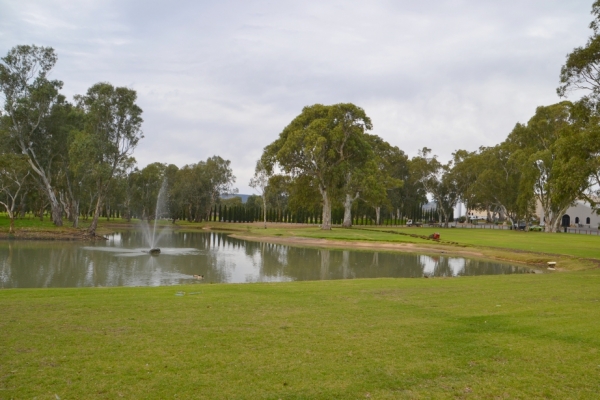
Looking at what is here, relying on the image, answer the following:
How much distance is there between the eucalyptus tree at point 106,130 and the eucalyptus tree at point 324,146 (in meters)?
17.9

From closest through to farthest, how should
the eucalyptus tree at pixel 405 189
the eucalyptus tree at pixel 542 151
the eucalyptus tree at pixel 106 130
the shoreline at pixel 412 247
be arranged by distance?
the shoreline at pixel 412 247
the eucalyptus tree at pixel 106 130
the eucalyptus tree at pixel 542 151
the eucalyptus tree at pixel 405 189

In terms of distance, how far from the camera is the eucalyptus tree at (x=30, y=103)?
47.9 metres

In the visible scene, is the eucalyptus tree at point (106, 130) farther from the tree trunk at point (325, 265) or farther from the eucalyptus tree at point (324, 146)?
the tree trunk at point (325, 265)

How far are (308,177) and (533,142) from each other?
35.9 meters

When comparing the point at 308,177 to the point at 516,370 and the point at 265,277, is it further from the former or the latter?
the point at 516,370

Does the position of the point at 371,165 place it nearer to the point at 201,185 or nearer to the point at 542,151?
the point at 542,151

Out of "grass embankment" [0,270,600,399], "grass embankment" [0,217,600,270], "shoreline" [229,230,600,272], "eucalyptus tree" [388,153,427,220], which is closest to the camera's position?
"grass embankment" [0,270,600,399]

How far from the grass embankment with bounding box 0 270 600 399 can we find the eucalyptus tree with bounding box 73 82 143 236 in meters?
37.4

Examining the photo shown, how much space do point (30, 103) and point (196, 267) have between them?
35.9m

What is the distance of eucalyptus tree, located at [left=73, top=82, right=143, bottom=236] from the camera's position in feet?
155

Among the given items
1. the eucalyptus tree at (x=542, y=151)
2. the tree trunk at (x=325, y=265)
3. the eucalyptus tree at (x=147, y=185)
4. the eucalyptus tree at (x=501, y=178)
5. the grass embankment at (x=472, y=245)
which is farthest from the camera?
the eucalyptus tree at (x=147, y=185)

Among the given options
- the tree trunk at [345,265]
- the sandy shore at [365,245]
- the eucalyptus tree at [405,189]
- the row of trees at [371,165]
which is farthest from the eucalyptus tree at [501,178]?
the tree trunk at [345,265]

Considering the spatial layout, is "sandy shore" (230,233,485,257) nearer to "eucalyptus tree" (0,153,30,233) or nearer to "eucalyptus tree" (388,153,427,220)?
"eucalyptus tree" (0,153,30,233)

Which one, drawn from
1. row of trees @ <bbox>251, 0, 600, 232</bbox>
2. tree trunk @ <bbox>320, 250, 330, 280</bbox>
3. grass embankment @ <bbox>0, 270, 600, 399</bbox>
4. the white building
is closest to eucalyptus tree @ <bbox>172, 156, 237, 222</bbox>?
row of trees @ <bbox>251, 0, 600, 232</bbox>
